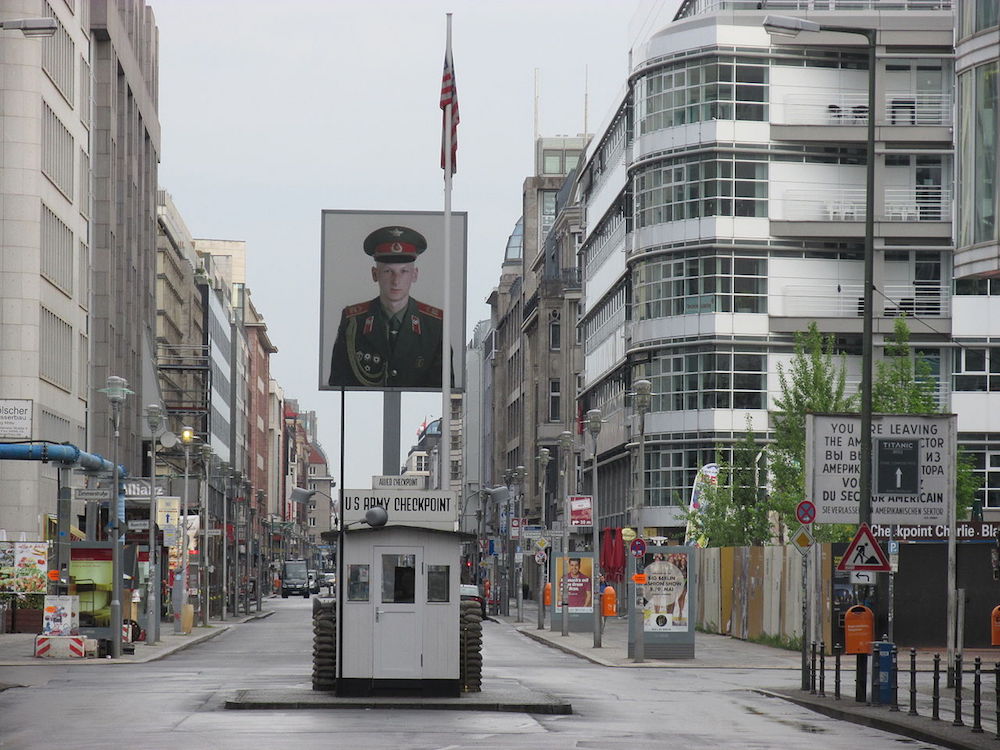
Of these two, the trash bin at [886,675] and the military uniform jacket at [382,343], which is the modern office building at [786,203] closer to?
the military uniform jacket at [382,343]

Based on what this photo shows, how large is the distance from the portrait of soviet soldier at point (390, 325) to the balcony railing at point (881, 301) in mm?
38518

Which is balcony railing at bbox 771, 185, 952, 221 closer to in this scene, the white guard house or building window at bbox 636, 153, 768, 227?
building window at bbox 636, 153, 768, 227

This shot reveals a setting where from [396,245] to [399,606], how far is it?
13843 millimetres

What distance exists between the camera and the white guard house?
28281 millimetres

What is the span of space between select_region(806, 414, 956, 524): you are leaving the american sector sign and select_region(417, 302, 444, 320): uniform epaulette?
455 inches

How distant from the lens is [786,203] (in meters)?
77.4

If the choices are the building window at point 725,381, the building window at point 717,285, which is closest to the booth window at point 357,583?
the building window at point 725,381

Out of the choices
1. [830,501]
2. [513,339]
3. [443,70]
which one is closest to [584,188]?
[513,339]

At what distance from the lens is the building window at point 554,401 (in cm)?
12612

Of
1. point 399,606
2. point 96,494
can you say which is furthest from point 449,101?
point 96,494

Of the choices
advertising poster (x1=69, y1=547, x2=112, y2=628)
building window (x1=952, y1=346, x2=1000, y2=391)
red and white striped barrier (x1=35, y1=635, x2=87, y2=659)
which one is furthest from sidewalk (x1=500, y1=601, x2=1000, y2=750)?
building window (x1=952, y1=346, x2=1000, y2=391)

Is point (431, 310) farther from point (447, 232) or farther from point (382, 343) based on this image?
point (447, 232)

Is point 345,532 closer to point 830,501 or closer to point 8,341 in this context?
point 830,501

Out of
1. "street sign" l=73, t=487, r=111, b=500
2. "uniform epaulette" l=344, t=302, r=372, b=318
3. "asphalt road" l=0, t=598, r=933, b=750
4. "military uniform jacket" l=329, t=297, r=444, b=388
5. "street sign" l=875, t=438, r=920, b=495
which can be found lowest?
"asphalt road" l=0, t=598, r=933, b=750
